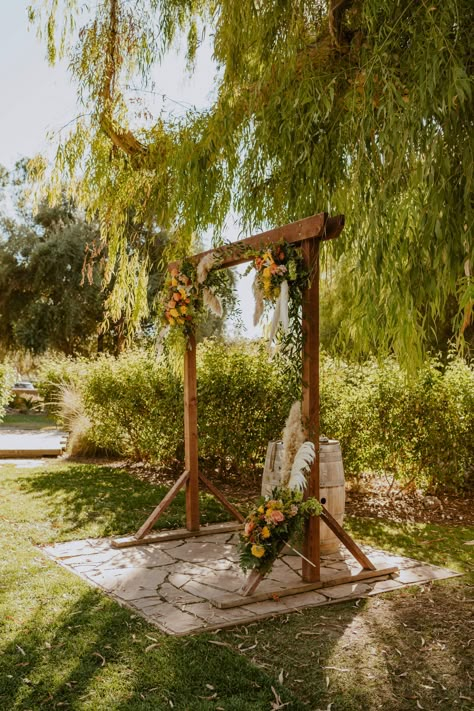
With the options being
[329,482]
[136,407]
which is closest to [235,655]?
[329,482]

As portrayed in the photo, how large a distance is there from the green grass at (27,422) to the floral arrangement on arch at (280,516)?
13175 millimetres

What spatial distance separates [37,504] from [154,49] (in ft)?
16.5

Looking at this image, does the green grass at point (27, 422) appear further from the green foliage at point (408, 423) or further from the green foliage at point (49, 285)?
the green foliage at point (408, 423)

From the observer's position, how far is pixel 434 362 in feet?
25.3

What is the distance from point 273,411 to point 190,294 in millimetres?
2725

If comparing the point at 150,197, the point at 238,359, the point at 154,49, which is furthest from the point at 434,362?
the point at 154,49

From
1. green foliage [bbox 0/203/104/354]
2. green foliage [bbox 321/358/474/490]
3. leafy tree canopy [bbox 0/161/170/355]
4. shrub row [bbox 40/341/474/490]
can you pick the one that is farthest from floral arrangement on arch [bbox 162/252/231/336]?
green foliage [bbox 0/203/104/354]

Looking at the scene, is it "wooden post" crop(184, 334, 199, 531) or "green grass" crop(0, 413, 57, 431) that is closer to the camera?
"wooden post" crop(184, 334, 199, 531)

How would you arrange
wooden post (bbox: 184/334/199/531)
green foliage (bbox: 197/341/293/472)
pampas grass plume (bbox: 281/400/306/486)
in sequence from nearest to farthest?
pampas grass plume (bbox: 281/400/306/486)
wooden post (bbox: 184/334/199/531)
green foliage (bbox: 197/341/293/472)

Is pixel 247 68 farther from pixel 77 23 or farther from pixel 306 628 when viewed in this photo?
pixel 306 628

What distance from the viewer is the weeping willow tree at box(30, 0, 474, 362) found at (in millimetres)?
3768

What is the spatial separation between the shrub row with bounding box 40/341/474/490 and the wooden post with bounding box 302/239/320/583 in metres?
1.20

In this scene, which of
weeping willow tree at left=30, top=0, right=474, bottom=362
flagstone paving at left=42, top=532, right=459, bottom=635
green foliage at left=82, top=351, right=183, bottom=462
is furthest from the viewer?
green foliage at left=82, top=351, right=183, bottom=462

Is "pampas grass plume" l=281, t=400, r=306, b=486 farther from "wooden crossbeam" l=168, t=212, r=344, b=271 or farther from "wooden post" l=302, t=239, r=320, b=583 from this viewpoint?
"wooden crossbeam" l=168, t=212, r=344, b=271
